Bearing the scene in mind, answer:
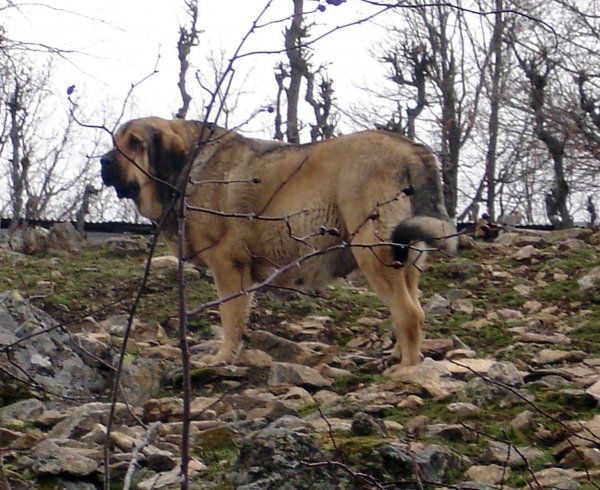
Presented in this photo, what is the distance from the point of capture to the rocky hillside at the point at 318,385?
327cm

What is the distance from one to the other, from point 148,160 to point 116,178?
29cm

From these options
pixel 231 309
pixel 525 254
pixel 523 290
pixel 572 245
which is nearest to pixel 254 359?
pixel 231 309

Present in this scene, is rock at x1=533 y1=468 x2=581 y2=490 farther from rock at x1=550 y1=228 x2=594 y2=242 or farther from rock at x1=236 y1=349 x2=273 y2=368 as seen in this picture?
rock at x1=550 y1=228 x2=594 y2=242

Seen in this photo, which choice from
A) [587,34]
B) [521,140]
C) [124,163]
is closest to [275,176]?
[124,163]

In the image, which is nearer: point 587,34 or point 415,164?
point 415,164

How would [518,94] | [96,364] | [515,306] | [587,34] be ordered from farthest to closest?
[518,94], [587,34], [515,306], [96,364]

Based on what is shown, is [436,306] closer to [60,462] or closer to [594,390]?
[594,390]

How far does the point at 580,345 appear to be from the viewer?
6.68 meters

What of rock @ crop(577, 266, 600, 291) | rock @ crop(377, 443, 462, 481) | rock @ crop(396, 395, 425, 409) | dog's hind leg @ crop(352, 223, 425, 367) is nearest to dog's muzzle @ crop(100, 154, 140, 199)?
dog's hind leg @ crop(352, 223, 425, 367)

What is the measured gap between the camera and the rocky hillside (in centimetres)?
327

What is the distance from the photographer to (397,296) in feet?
19.9

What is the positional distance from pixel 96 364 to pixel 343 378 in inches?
64.2

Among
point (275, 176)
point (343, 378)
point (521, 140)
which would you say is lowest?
point (343, 378)

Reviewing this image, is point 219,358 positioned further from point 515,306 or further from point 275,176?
point 515,306
